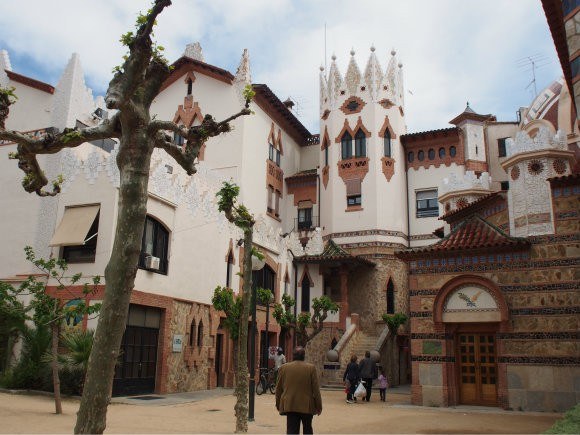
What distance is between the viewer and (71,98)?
20766 mm

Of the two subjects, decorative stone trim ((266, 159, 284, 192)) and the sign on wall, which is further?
decorative stone trim ((266, 159, 284, 192))

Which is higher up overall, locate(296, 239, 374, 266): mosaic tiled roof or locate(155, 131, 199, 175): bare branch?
locate(296, 239, 374, 266): mosaic tiled roof

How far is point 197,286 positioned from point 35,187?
13446 millimetres

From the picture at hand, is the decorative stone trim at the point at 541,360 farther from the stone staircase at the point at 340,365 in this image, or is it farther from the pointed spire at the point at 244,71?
the pointed spire at the point at 244,71

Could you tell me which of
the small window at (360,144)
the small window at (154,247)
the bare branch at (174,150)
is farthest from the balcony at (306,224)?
the bare branch at (174,150)

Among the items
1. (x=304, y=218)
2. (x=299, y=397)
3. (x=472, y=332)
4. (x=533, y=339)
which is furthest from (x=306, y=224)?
(x=299, y=397)

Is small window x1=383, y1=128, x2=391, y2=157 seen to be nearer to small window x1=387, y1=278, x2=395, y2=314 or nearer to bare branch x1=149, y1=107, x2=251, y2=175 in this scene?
small window x1=387, y1=278, x2=395, y2=314

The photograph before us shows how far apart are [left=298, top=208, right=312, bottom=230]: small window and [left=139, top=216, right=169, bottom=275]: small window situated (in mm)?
15155

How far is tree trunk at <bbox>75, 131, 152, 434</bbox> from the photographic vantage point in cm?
646

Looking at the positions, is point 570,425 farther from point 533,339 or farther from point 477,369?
point 477,369

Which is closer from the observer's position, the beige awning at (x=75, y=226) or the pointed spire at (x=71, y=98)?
the beige awning at (x=75, y=226)

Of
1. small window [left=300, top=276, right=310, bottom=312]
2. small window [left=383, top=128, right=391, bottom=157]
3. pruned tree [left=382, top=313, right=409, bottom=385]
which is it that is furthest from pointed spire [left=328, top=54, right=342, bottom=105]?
pruned tree [left=382, top=313, right=409, bottom=385]

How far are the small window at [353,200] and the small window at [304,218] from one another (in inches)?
117

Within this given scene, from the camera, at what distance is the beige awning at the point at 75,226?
1823 cm
